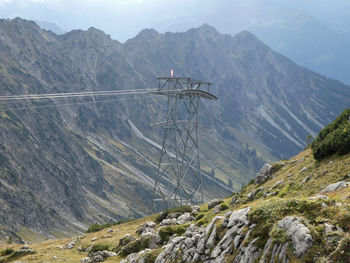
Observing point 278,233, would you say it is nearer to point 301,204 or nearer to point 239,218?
point 301,204

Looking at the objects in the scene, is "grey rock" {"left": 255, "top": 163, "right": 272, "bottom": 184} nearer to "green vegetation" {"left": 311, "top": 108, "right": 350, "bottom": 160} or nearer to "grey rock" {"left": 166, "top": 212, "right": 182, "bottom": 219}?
"green vegetation" {"left": 311, "top": 108, "right": 350, "bottom": 160}

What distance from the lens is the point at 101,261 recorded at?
102ft

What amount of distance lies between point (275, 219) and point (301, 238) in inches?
96.1

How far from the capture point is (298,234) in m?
14.9

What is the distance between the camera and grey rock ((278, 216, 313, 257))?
1444cm

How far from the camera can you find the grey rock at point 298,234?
47.4ft

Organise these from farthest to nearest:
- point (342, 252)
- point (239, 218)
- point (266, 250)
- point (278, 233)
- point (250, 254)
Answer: point (239, 218) → point (250, 254) → point (266, 250) → point (278, 233) → point (342, 252)

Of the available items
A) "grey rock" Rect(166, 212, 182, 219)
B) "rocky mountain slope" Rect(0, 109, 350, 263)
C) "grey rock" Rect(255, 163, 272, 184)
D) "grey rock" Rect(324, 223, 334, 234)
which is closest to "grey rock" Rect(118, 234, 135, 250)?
"rocky mountain slope" Rect(0, 109, 350, 263)

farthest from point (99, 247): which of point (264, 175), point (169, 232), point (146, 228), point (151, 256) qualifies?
point (264, 175)

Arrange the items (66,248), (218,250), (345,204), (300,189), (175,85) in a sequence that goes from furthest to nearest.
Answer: (175,85) < (66,248) < (300,189) < (218,250) < (345,204)

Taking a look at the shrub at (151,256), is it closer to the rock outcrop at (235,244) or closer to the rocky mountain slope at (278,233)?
the rocky mountain slope at (278,233)

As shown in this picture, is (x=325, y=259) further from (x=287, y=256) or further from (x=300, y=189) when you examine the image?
(x=300, y=189)

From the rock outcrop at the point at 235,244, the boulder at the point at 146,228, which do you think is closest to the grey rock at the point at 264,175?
the boulder at the point at 146,228

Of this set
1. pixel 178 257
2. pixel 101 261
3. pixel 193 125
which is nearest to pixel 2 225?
pixel 193 125
